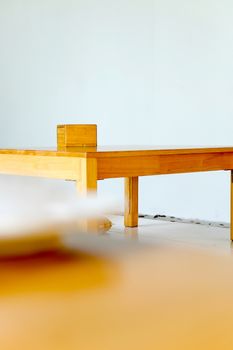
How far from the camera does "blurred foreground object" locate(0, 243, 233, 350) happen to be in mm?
1479

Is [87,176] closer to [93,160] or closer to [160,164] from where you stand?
[93,160]

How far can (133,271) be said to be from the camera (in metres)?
2.22

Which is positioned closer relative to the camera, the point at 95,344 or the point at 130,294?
the point at 95,344

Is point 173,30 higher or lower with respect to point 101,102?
higher

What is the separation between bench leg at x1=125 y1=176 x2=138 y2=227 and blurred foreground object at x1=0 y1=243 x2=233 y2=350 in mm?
797

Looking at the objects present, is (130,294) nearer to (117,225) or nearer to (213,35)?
(117,225)

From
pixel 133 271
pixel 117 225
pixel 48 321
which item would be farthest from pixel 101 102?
pixel 48 321

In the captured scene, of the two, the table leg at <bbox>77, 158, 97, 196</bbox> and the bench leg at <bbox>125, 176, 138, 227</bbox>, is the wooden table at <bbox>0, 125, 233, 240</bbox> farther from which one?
A: the bench leg at <bbox>125, 176, 138, 227</bbox>

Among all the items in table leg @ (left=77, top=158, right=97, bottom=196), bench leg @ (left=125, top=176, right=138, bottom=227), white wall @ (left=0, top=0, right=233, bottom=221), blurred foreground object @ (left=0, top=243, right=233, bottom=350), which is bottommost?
blurred foreground object @ (left=0, top=243, right=233, bottom=350)

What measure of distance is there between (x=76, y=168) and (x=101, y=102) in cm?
209

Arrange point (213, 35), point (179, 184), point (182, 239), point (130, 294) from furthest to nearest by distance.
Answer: point (179, 184)
point (213, 35)
point (182, 239)
point (130, 294)

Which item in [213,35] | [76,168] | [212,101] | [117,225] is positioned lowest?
[117,225]

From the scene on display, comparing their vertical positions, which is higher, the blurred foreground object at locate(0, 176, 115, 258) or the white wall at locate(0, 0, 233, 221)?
the white wall at locate(0, 0, 233, 221)

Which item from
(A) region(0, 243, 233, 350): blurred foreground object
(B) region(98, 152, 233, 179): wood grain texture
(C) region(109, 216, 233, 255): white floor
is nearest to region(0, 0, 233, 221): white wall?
(C) region(109, 216, 233, 255): white floor
